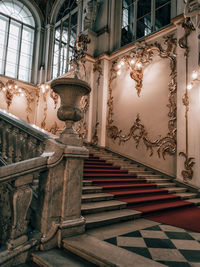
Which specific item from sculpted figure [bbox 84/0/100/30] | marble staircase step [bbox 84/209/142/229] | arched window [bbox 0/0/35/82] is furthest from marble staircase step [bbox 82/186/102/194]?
arched window [bbox 0/0/35/82]

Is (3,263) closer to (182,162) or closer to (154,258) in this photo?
(154,258)

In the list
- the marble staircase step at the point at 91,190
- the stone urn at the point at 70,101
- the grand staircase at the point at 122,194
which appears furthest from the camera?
the marble staircase step at the point at 91,190

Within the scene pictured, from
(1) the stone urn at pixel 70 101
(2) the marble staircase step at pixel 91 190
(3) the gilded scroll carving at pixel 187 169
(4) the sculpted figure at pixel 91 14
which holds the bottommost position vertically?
(2) the marble staircase step at pixel 91 190

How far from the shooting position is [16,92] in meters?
10.6

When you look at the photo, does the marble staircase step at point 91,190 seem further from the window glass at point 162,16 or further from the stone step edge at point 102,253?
the window glass at point 162,16

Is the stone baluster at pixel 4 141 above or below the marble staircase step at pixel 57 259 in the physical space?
above

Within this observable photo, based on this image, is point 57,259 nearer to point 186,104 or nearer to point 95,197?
point 95,197

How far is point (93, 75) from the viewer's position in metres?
8.27

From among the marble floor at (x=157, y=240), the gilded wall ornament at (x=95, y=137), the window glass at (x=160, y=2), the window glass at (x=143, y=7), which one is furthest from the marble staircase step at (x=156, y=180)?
the window glass at (x=143, y=7)

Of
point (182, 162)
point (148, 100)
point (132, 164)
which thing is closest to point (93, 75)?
point (148, 100)

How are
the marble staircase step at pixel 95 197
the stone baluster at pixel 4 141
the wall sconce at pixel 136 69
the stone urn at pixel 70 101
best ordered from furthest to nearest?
the wall sconce at pixel 136 69, the marble staircase step at pixel 95 197, the stone baluster at pixel 4 141, the stone urn at pixel 70 101

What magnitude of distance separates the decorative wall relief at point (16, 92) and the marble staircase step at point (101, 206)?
338 inches

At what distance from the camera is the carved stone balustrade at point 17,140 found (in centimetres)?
248

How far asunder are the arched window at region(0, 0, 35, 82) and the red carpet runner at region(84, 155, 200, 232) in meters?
7.98
